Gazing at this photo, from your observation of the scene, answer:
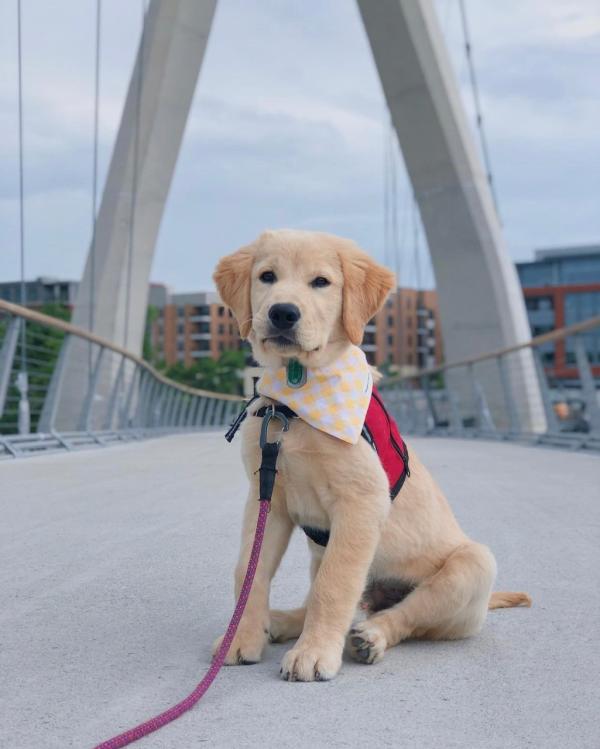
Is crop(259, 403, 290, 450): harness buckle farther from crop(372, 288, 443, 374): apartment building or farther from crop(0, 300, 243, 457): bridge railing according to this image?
crop(372, 288, 443, 374): apartment building

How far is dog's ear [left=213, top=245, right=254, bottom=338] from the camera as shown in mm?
2744

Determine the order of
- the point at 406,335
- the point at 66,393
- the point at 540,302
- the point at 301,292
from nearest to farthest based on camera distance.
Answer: the point at 301,292, the point at 66,393, the point at 540,302, the point at 406,335

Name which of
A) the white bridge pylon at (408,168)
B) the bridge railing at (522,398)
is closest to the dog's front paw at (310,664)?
the bridge railing at (522,398)

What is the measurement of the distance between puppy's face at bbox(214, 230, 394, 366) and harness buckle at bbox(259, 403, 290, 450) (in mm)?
130

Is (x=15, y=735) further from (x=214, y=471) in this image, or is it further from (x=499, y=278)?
(x=499, y=278)

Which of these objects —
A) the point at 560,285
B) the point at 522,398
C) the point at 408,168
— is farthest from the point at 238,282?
the point at 560,285

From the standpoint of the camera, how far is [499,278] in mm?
23906

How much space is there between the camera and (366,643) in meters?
2.67

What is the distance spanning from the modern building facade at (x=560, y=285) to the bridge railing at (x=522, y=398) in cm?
6598

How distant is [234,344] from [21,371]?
12247cm

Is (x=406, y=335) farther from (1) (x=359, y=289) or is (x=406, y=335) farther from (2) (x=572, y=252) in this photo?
(1) (x=359, y=289)

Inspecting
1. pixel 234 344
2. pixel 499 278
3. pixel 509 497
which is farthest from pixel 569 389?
pixel 234 344

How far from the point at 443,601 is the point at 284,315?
0.78 meters

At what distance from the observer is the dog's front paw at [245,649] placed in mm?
2660
